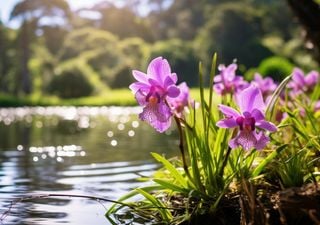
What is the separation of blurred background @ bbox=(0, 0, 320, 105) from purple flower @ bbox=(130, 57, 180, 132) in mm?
25497

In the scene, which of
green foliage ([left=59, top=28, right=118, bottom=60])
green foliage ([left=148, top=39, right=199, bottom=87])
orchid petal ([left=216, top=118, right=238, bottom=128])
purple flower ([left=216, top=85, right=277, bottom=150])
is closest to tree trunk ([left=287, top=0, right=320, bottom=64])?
purple flower ([left=216, top=85, right=277, bottom=150])

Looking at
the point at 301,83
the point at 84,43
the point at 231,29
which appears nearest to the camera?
the point at 301,83

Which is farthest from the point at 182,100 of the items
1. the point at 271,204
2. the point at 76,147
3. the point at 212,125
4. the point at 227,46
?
the point at 227,46

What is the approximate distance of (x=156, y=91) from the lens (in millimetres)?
2139

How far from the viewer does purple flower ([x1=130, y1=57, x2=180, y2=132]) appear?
6.98ft

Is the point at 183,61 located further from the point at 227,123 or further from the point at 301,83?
the point at 227,123

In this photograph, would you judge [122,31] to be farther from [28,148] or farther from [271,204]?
[271,204]

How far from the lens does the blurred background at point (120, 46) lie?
33.8 meters

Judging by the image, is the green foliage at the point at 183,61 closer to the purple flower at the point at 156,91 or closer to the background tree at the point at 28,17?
the background tree at the point at 28,17

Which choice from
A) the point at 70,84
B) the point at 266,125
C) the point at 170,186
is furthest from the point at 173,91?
the point at 70,84

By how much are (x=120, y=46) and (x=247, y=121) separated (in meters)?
41.0

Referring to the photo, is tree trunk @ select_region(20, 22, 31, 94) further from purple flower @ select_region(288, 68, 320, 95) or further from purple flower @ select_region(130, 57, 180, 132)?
purple flower @ select_region(130, 57, 180, 132)

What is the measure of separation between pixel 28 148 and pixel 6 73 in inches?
1299

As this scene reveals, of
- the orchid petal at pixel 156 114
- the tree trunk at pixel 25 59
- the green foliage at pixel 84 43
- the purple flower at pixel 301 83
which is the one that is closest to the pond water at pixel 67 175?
the orchid petal at pixel 156 114
